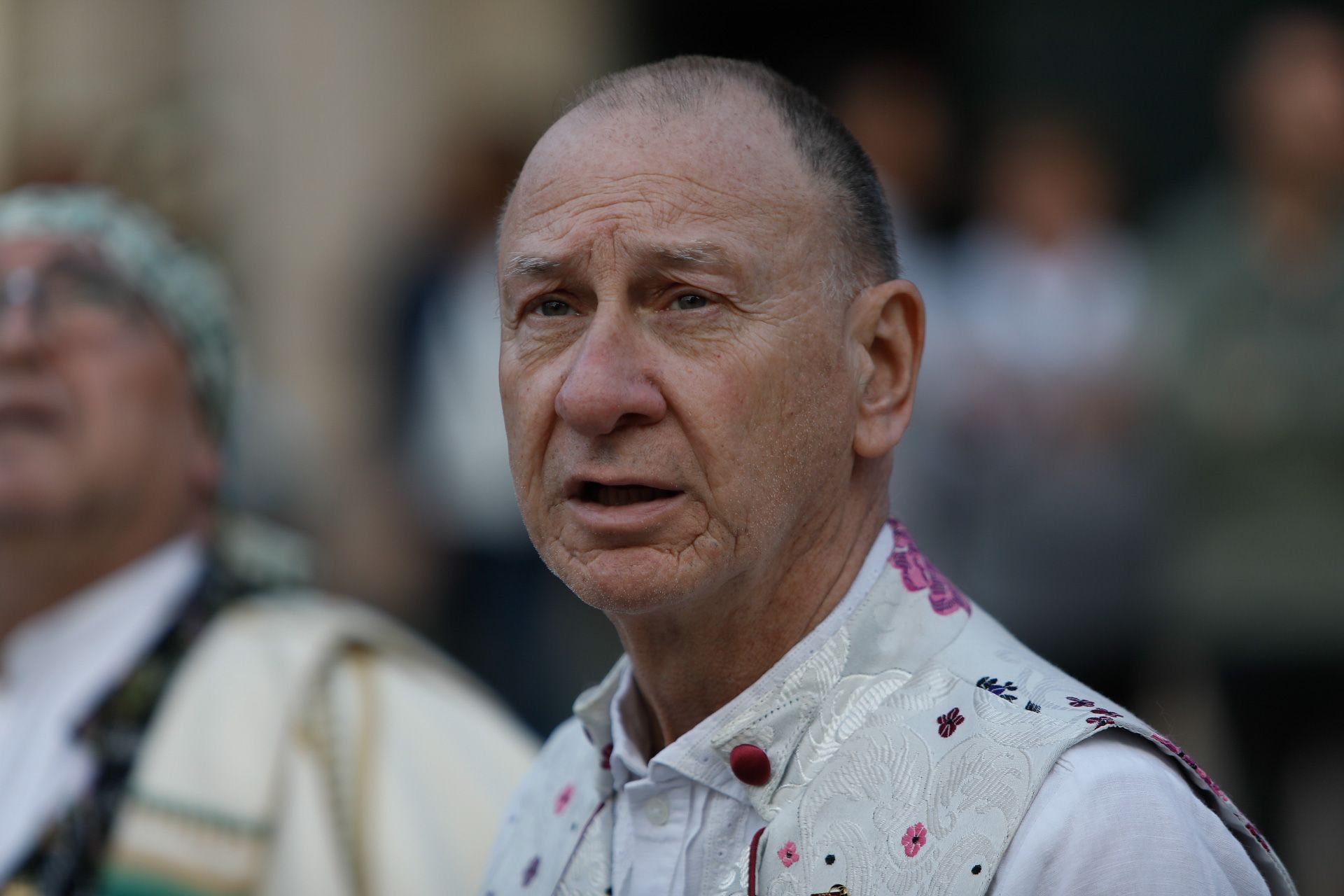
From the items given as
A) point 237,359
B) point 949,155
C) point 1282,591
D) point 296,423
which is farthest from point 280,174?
point 1282,591

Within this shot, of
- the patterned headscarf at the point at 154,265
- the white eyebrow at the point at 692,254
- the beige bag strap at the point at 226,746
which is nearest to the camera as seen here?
the white eyebrow at the point at 692,254

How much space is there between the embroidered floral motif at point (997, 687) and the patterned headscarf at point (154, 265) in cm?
305

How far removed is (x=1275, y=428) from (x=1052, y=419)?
0.85 metres

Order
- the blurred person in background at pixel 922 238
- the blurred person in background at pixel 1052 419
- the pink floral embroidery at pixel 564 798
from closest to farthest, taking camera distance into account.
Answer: the pink floral embroidery at pixel 564 798 → the blurred person in background at pixel 1052 419 → the blurred person in background at pixel 922 238

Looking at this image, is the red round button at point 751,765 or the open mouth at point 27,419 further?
the open mouth at point 27,419

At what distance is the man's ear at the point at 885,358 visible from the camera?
2.35 m

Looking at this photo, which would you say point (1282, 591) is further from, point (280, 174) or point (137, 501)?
point (280, 174)

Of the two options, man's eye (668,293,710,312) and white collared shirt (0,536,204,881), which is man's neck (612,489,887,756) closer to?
man's eye (668,293,710,312)

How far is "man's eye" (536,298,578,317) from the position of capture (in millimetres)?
2322

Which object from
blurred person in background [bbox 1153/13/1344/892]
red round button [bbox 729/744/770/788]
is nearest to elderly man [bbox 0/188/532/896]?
red round button [bbox 729/744/770/788]

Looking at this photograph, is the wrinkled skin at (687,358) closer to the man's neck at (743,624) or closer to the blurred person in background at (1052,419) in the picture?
the man's neck at (743,624)

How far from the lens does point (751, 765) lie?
222 centimetres

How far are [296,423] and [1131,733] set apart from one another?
7.21 m

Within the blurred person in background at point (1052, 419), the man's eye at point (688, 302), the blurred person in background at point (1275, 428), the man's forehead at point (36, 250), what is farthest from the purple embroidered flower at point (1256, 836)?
the blurred person in background at point (1052, 419)
